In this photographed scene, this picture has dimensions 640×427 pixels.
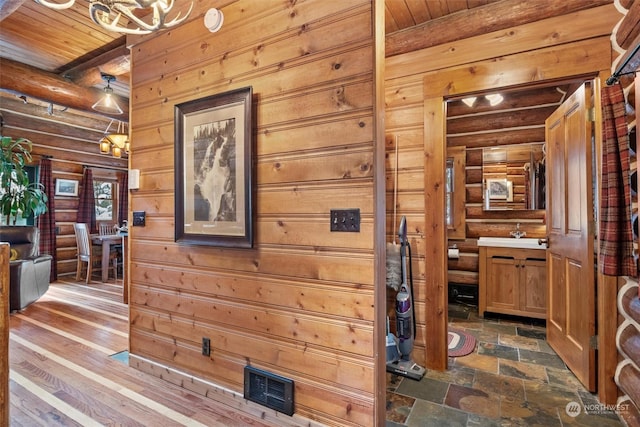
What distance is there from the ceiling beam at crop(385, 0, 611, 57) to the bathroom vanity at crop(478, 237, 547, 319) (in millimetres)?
2220

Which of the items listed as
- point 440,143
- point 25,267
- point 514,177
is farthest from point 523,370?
point 25,267

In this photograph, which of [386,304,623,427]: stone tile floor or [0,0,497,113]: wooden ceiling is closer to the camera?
[386,304,623,427]: stone tile floor

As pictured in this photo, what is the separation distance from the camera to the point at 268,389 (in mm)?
1801

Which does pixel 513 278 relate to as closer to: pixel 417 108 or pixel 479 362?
pixel 479 362

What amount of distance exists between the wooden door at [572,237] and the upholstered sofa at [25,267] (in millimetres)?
5635

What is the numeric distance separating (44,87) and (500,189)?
18.6 feet

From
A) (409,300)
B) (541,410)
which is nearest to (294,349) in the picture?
(409,300)

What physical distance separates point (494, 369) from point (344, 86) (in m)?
2.34

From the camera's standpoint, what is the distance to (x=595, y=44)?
6.49 feet

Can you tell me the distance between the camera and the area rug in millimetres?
2705

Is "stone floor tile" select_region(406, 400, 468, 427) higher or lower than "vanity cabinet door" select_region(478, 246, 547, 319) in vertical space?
lower

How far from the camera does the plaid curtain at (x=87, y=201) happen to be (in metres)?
6.27

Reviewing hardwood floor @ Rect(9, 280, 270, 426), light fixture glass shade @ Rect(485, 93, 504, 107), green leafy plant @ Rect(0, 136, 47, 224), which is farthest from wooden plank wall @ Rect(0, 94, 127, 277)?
light fixture glass shade @ Rect(485, 93, 504, 107)

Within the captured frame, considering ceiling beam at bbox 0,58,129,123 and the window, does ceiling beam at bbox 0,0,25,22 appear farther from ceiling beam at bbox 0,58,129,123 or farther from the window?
the window
